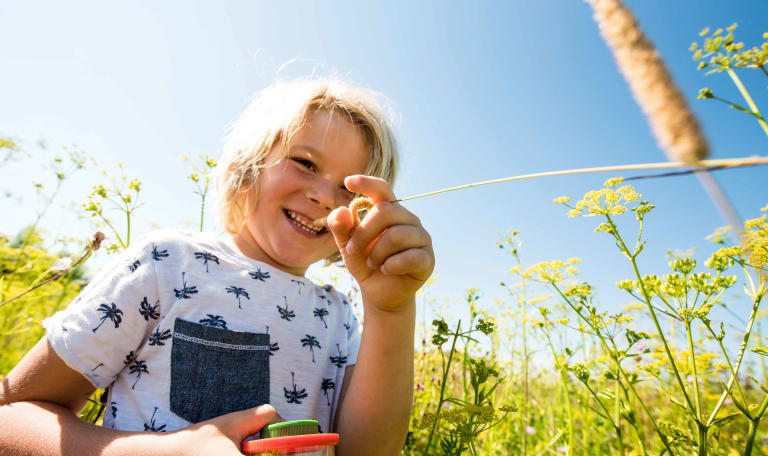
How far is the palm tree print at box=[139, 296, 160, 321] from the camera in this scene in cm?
131

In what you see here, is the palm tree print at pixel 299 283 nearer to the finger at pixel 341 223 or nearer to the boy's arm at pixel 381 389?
the boy's arm at pixel 381 389

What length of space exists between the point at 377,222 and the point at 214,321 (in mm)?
769

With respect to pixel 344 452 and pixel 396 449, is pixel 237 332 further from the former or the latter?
pixel 396 449

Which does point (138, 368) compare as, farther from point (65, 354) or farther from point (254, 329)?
point (254, 329)

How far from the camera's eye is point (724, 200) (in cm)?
21

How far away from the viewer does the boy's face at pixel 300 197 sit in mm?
1704

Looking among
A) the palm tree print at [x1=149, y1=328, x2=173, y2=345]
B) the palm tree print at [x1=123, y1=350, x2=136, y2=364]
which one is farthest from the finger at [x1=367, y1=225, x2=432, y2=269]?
the palm tree print at [x1=123, y1=350, x2=136, y2=364]

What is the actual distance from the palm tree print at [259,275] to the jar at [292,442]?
0.81 m

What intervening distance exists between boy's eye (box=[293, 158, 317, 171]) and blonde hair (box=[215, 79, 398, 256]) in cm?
8

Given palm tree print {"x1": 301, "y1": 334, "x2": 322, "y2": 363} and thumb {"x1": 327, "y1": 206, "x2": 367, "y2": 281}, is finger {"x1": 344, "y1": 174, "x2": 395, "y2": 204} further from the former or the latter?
palm tree print {"x1": 301, "y1": 334, "x2": 322, "y2": 363}

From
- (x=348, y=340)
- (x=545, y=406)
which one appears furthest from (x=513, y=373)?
(x=348, y=340)

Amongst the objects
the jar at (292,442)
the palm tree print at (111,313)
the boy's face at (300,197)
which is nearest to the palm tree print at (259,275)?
the boy's face at (300,197)

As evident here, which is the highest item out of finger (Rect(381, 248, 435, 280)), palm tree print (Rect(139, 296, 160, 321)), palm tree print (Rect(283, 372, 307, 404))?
finger (Rect(381, 248, 435, 280))

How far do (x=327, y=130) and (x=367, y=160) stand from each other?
25 cm
